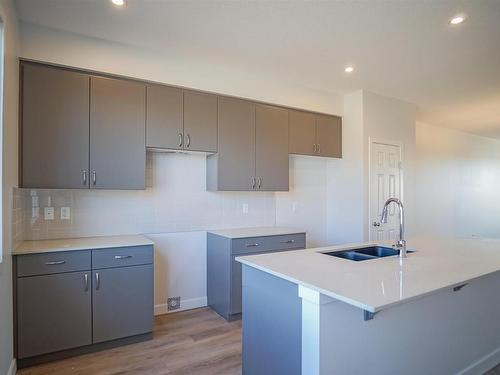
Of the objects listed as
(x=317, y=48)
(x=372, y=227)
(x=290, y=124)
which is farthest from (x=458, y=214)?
(x=317, y=48)

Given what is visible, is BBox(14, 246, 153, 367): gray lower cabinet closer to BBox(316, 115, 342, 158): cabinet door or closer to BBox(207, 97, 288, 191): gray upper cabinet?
BBox(207, 97, 288, 191): gray upper cabinet

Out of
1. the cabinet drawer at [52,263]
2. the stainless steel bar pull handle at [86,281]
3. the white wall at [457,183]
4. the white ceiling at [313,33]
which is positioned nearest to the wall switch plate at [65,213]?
the cabinet drawer at [52,263]

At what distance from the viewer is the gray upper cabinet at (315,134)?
153 inches

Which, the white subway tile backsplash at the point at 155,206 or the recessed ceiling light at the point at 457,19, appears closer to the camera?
the recessed ceiling light at the point at 457,19

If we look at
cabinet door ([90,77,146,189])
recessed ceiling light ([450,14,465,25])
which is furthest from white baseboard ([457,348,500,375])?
cabinet door ([90,77,146,189])

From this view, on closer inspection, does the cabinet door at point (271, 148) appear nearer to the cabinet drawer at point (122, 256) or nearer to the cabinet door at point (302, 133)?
the cabinet door at point (302, 133)

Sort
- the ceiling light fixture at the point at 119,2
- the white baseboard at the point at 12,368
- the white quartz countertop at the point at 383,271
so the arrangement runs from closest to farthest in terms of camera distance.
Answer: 1. the white quartz countertop at the point at 383,271
2. the white baseboard at the point at 12,368
3. the ceiling light fixture at the point at 119,2

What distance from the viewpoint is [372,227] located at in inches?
163

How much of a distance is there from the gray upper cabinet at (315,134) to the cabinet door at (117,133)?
1848mm

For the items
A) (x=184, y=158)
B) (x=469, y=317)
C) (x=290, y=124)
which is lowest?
(x=469, y=317)

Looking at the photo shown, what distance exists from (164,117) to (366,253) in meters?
2.23

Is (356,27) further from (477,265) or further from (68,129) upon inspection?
(68,129)

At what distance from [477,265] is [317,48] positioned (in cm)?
218

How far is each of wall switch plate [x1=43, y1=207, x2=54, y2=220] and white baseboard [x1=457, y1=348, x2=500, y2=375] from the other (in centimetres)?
350
